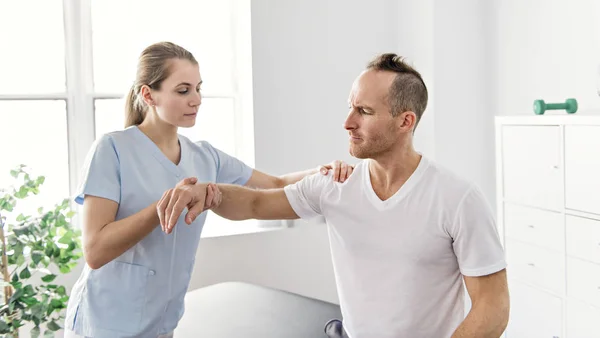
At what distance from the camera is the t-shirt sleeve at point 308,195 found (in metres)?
1.96

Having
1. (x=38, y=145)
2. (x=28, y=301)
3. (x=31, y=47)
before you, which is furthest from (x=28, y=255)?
(x=31, y=47)

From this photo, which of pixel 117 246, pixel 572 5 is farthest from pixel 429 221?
pixel 572 5

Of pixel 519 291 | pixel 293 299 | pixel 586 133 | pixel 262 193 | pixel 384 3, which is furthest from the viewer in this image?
pixel 384 3

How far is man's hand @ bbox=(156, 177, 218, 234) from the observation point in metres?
1.69

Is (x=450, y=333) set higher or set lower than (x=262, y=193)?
lower

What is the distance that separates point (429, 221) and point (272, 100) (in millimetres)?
1907

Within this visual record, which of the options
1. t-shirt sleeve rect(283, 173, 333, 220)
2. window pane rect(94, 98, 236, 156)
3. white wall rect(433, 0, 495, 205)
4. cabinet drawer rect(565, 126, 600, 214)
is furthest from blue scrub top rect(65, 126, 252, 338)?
white wall rect(433, 0, 495, 205)

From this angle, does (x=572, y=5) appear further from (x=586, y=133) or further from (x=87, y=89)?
(x=87, y=89)

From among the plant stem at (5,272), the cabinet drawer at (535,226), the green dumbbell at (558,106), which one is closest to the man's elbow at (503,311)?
the cabinet drawer at (535,226)

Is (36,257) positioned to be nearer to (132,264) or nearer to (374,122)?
(132,264)

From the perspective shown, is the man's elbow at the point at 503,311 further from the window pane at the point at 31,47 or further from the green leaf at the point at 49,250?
the window pane at the point at 31,47

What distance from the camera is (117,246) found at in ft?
5.78

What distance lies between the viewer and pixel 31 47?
3275 millimetres

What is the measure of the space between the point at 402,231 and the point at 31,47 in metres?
2.26
